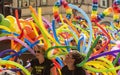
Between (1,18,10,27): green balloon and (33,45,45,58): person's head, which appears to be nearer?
(33,45,45,58): person's head

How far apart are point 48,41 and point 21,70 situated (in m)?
0.67

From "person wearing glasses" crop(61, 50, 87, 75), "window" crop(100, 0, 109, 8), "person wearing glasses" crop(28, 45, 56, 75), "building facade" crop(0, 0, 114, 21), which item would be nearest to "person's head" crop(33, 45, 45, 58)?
"person wearing glasses" crop(28, 45, 56, 75)

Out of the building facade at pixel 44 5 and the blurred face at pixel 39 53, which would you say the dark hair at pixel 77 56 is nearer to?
the blurred face at pixel 39 53

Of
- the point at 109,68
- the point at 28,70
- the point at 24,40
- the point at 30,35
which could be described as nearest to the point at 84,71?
the point at 109,68

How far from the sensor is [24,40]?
7109 mm

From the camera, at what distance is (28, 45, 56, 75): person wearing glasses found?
238 inches

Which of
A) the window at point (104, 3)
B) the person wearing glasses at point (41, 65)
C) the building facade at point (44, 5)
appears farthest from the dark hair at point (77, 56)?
the window at point (104, 3)

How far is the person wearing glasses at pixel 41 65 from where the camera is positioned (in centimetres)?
604

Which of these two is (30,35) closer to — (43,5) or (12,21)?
(12,21)

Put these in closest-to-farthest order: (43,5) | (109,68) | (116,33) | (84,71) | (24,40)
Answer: (84,71) < (109,68) < (24,40) < (116,33) < (43,5)

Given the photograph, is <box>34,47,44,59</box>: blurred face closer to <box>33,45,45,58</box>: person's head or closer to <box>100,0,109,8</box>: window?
<box>33,45,45,58</box>: person's head

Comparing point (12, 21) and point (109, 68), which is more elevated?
point (12, 21)

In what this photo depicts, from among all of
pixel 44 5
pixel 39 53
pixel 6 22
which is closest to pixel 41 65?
pixel 39 53

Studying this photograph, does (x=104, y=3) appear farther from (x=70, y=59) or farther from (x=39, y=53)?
(x=70, y=59)
